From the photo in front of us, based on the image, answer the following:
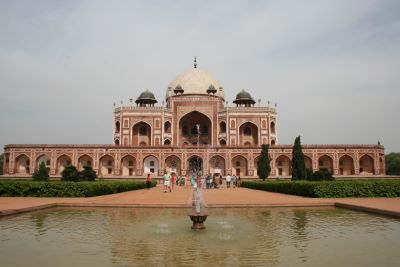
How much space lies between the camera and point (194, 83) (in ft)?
156

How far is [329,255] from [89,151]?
1343 inches

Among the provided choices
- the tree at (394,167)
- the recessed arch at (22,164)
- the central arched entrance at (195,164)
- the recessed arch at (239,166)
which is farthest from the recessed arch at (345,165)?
the recessed arch at (22,164)

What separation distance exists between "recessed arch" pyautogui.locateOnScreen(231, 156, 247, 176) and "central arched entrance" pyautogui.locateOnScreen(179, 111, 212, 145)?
6610mm

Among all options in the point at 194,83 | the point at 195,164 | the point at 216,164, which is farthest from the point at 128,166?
the point at 194,83

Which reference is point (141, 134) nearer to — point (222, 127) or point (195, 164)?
point (195, 164)

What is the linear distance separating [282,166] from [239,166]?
14.6 ft

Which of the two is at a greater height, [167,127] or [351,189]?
[167,127]

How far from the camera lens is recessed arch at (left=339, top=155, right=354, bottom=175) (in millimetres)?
37856

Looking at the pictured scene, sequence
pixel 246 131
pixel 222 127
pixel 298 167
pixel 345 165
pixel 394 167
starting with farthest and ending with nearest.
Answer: pixel 394 167 < pixel 246 131 < pixel 222 127 < pixel 345 165 < pixel 298 167

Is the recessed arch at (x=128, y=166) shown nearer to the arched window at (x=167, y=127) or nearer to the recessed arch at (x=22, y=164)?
the arched window at (x=167, y=127)

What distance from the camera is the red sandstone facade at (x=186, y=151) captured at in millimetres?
36594

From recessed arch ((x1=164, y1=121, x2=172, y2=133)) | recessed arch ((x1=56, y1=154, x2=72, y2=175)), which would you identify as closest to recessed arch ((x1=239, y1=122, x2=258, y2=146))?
recessed arch ((x1=164, y1=121, x2=172, y2=133))

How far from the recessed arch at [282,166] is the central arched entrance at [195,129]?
925cm

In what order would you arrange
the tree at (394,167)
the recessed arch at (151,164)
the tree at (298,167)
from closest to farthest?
the tree at (298,167) < the recessed arch at (151,164) < the tree at (394,167)
